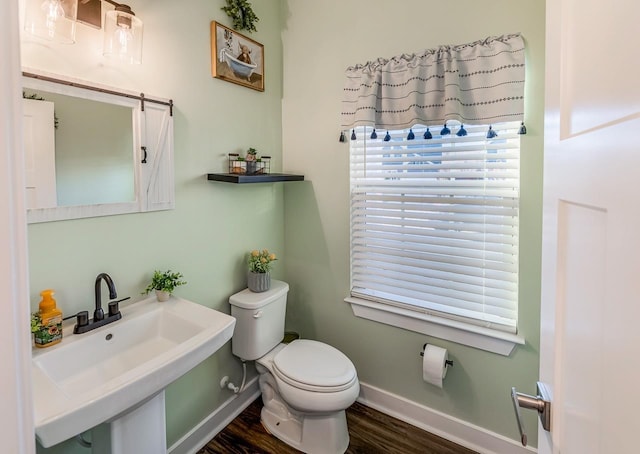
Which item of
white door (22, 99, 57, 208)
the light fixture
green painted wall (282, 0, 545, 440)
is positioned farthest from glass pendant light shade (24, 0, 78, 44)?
green painted wall (282, 0, 545, 440)

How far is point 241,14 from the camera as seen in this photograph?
184 cm

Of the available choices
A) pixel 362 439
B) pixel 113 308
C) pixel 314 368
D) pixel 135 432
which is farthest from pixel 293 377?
pixel 113 308

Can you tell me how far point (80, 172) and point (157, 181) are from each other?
0.31 meters

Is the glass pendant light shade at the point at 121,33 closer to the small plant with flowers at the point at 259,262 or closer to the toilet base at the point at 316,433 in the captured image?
the small plant with flowers at the point at 259,262

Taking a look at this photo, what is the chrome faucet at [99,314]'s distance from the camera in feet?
3.96

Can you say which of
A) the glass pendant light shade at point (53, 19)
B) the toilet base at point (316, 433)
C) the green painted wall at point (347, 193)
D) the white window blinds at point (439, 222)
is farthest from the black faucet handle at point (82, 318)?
the white window blinds at point (439, 222)

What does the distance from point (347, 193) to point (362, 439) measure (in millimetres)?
1447

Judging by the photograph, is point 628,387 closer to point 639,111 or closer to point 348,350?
point 639,111

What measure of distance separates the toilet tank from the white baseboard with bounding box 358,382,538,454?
73 cm

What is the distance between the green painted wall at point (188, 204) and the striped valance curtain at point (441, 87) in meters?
0.67

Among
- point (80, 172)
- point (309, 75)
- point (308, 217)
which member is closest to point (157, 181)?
point (80, 172)

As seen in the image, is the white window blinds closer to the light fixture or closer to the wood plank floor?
the wood plank floor

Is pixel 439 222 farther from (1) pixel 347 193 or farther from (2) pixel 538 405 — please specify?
(2) pixel 538 405

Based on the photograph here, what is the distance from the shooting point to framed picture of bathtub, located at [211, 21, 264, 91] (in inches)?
67.9
